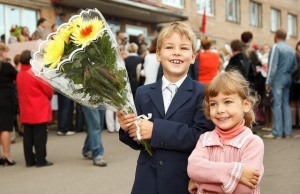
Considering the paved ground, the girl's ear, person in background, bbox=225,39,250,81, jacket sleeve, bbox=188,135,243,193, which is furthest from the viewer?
person in background, bbox=225,39,250,81

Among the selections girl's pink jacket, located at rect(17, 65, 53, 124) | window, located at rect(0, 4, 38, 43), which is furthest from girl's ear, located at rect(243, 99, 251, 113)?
window, located at rect(0, 4, 38, 43)

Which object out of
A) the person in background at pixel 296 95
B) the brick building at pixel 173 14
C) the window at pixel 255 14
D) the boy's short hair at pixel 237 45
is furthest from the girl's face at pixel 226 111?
the window at pixel 255 14

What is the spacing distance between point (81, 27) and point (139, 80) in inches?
309

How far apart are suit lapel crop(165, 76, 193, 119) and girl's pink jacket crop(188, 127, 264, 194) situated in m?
0.25

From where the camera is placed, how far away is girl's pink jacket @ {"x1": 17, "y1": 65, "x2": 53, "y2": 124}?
699cm

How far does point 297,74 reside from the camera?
9.94 meters

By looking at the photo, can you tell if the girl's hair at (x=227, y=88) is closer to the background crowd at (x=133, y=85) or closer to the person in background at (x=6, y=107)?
the background crowd at (x=133, y=85)

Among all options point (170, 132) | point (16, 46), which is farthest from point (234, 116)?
point (16, 46)

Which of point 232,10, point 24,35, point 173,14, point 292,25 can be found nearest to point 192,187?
point 24,35

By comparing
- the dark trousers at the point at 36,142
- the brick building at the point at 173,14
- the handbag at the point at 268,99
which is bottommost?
the dark trousers at the point at 36,142

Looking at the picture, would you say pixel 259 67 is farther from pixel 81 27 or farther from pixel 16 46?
pixel 81 27

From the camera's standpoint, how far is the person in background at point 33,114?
23.0ft

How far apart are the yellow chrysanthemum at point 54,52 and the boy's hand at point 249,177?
3.93ft

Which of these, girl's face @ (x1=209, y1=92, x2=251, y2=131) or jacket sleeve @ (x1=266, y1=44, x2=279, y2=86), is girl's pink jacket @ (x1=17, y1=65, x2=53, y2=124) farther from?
girl's face @ (x1=209, y1=92, x2=251, y2=131)
